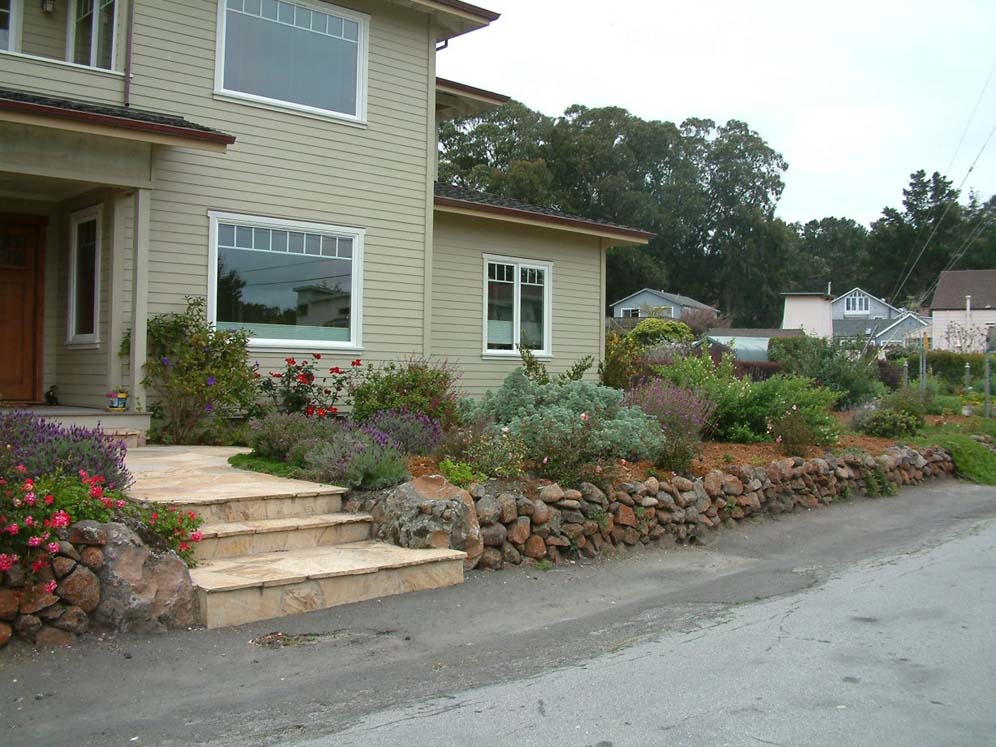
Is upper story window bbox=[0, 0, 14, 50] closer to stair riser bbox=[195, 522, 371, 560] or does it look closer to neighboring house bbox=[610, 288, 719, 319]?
stair riser bbox=[195, 522, 371, 560]

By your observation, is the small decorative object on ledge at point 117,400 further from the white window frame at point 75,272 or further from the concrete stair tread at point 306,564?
the concrete stair tread at point 306,564

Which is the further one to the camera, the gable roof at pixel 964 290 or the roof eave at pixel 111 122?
the gable roof at pixel 964 290

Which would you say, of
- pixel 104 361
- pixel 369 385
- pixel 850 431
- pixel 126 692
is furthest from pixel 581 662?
pixel 850 431

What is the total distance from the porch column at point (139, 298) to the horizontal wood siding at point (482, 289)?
5306 mm

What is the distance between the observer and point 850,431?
15844mm

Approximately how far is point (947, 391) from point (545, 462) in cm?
2140

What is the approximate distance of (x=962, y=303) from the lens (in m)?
54.8

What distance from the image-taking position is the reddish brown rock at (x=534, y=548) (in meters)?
8.52

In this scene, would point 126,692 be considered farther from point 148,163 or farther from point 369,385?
point 148,163

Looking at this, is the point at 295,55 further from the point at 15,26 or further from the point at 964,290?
the point at 964,290

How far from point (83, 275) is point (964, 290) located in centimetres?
5541

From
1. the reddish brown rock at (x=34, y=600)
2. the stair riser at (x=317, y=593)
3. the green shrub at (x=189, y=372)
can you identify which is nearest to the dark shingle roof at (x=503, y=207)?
the green shrub at (x=189, y=372)

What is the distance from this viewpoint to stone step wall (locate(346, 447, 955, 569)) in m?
8.02

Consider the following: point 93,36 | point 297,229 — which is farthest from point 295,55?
point 93,36
